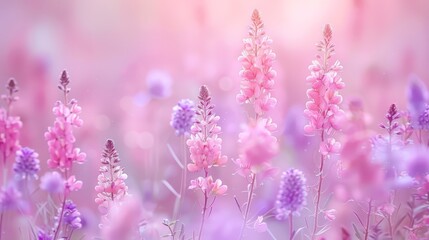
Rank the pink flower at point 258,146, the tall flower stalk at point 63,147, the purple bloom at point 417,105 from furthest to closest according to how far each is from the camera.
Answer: the purple bloom at point 417,105, the tall flower stalk at point 63,147, the pink flower at point 258,146

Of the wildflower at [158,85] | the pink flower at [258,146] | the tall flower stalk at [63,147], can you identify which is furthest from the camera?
the wildflower at [158,85]

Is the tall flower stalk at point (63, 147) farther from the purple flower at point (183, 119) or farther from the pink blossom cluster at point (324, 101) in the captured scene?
the pink blossom cluster at point (324, 101)

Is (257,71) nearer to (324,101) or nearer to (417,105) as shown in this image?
(324,101)

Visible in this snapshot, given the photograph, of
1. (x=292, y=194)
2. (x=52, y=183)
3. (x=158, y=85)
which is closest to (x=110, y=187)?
(x=52, y=183)

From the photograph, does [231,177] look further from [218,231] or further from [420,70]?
[420,70]

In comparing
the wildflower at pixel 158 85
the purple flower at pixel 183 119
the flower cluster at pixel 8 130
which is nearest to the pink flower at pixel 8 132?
the flower cluster at pixel 8 130
